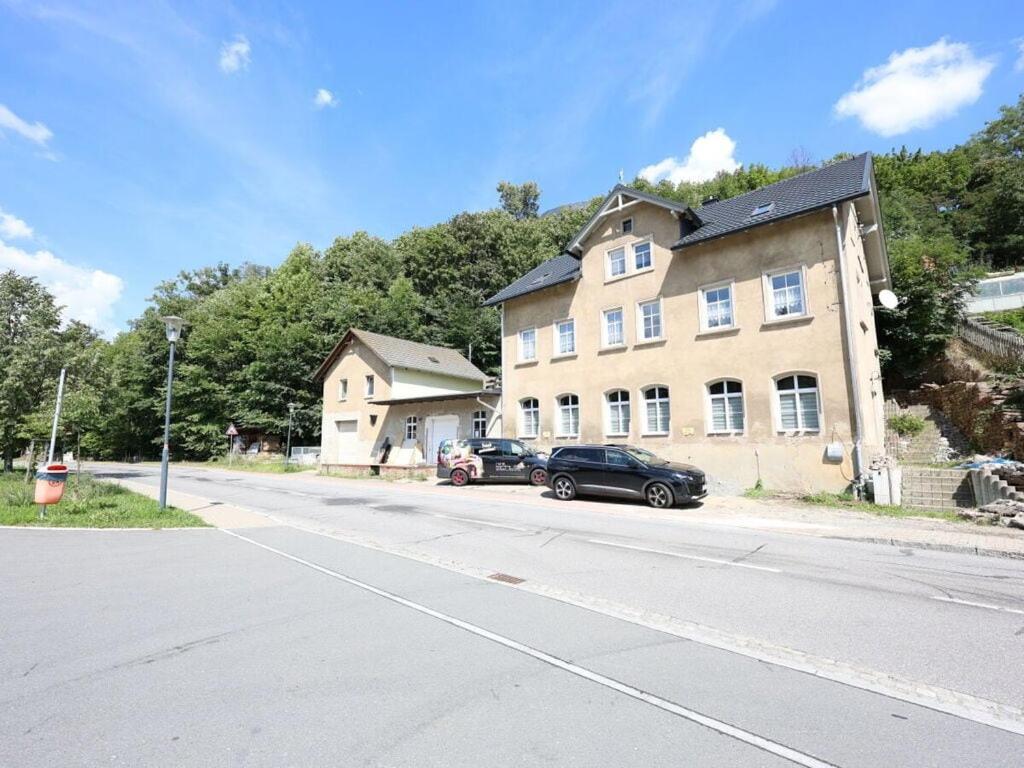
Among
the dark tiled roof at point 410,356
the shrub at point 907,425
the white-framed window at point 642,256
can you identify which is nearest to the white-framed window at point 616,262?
the white-framed window at point 642,256

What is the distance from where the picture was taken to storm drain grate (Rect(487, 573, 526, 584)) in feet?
22.1

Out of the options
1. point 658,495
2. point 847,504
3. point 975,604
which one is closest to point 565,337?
point 658,495

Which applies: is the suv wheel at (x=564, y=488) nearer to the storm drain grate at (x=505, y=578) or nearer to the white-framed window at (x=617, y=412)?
the white-framed window at (x=617, y=412)

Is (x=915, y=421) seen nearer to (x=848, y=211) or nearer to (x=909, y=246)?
(x=848, y=211)

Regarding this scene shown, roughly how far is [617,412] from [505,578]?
14.6 m

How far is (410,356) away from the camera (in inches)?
1326

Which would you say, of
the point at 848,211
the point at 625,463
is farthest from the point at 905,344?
the point at 625,463

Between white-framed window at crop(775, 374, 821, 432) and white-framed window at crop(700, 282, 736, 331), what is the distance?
2.65 meters

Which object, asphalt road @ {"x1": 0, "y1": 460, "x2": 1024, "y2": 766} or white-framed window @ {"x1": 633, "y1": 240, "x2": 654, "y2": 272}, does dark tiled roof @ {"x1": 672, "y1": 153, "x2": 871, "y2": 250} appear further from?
asphalt road @ {"x1": 0, "y1": 460, "x2": 1024, "y2": 766}

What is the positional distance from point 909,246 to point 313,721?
33.6 meters

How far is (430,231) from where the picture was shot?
164ft

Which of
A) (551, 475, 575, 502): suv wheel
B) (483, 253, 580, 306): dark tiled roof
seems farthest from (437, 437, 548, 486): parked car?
(483, 253, 580, 306): dark tiled roof

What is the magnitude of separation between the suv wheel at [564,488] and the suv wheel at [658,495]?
7.90 ft

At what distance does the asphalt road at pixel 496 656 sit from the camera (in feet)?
10.1
